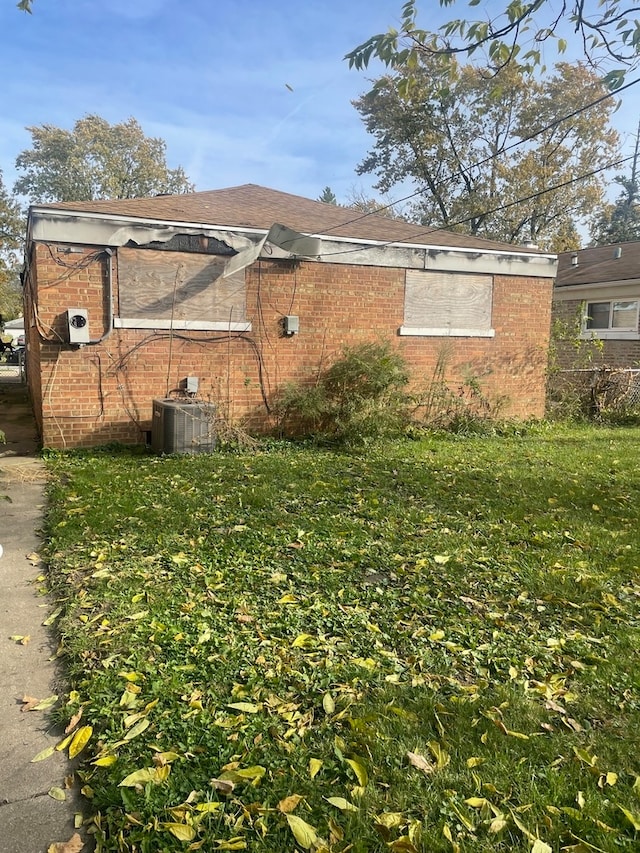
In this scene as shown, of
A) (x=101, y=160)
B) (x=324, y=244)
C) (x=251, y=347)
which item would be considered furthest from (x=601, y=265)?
(x=101, y=160)

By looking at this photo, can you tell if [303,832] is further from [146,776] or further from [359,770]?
[146,776]

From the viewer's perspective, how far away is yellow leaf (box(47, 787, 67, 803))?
217 cm

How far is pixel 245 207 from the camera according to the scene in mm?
10461

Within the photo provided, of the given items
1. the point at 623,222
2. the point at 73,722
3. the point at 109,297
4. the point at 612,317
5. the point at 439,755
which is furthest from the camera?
the point at 623,222

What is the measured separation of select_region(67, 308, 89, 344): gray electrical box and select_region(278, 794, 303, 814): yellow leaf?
713 cm

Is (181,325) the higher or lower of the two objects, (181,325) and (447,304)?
the lower

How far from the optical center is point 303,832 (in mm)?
1981

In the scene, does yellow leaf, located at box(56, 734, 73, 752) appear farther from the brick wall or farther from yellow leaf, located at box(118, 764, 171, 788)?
the brick wall

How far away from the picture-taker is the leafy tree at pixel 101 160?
5078 centimetres

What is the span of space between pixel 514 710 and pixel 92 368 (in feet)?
23.9

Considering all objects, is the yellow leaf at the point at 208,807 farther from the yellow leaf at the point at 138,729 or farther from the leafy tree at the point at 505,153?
the leafy tree at the point at 505,153

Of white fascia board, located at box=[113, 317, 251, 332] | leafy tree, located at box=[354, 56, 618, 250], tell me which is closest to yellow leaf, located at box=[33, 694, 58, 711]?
white fascia board, located at box=[113, 317, 251, 332]

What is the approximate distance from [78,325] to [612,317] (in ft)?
48.0

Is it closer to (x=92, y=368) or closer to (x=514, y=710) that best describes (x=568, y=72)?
(x=92, y=368)
